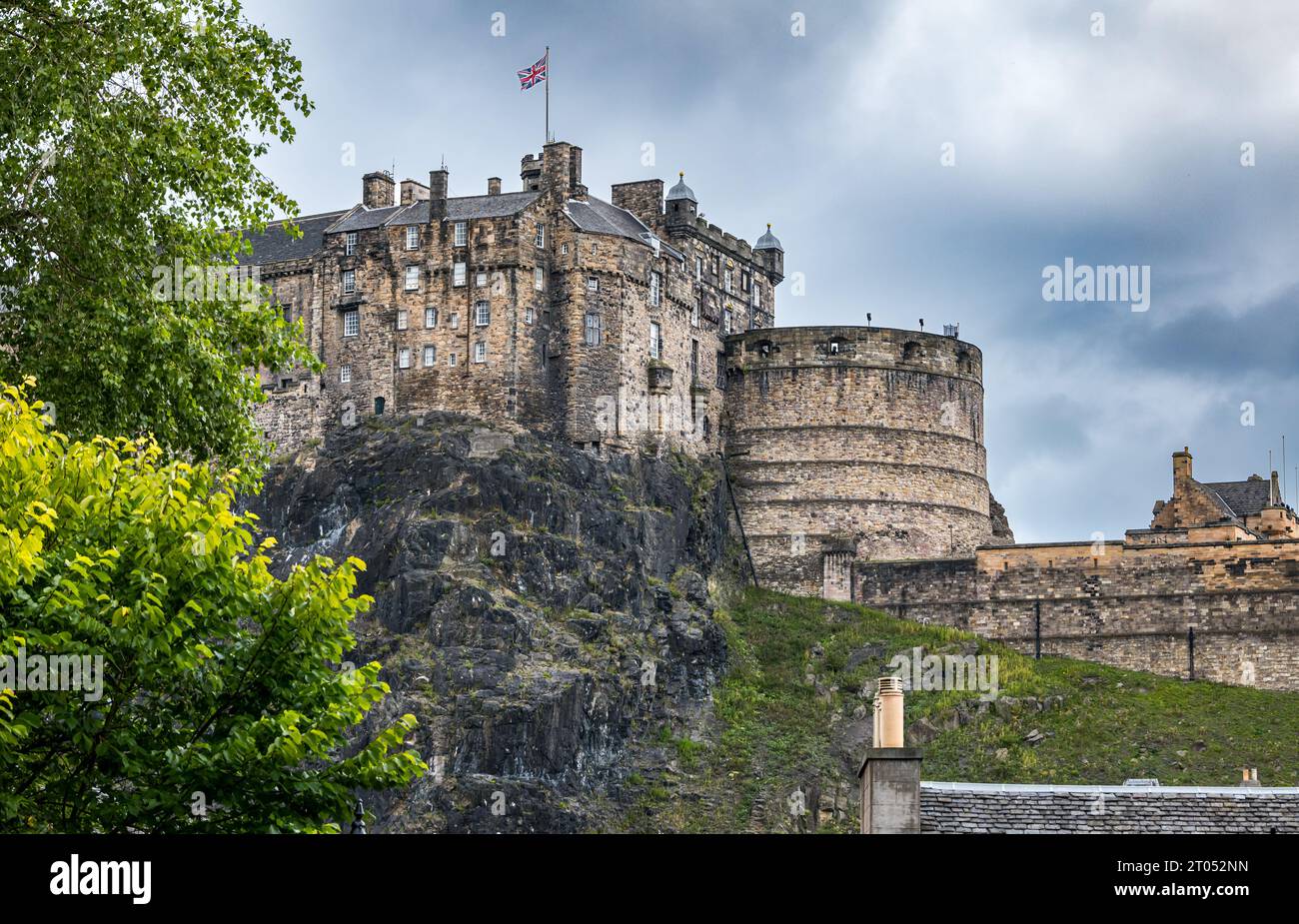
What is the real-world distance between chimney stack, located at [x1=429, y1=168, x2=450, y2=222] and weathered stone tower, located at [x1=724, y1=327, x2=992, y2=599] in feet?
41.7

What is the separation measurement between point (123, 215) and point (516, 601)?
116 ft

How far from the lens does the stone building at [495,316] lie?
66688 mm

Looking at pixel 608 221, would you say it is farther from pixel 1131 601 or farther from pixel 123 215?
pixel 123 215

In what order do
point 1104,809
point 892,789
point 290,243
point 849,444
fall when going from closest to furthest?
1. point 892,789
2. point 1104,809
3. point 290,243
4. point 849,444

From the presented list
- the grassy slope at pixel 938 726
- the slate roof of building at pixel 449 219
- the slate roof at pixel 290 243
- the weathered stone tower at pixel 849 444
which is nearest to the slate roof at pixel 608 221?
the slate roof of building at pixel 449 219

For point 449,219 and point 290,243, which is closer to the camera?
point 449,219

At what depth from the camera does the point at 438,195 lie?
6844 cm

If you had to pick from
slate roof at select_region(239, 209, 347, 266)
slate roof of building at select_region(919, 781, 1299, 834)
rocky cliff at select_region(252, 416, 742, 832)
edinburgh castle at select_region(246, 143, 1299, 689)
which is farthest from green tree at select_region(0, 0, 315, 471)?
slate roof at select_region(239, 209, 347, 266)

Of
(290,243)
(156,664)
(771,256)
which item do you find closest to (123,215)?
(156,664)

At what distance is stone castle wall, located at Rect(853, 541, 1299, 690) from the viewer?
6569 centimetres

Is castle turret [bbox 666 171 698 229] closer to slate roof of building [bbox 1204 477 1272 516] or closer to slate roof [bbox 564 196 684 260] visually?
slate roof [bbox 564 196 684 260]

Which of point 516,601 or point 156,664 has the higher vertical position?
point 516,601

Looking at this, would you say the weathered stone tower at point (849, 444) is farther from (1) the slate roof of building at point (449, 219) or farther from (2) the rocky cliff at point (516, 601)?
(1) the slate roof of building at point (449, 219)
